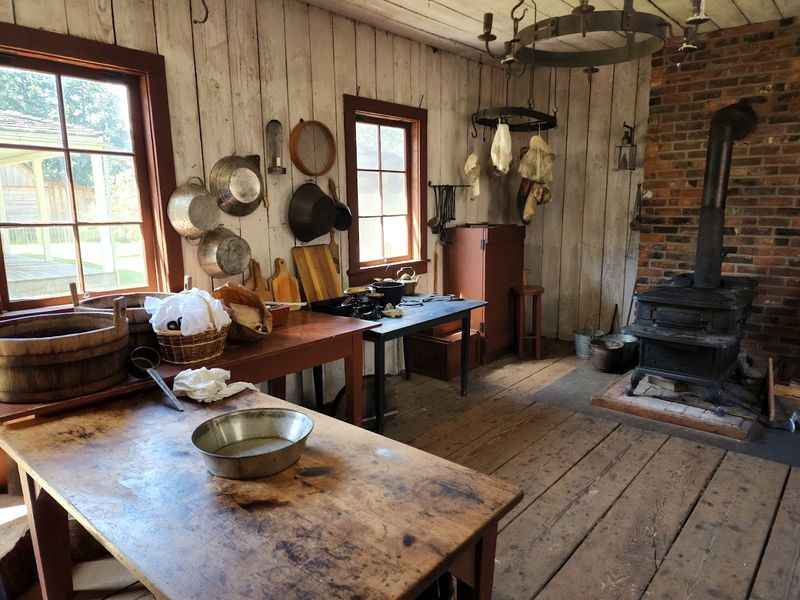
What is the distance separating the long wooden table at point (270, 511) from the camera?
91 cm

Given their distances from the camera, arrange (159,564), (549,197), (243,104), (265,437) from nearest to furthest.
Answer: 1. (159,564)
2. (265,437)
3. (243,104)
4. (549,197)

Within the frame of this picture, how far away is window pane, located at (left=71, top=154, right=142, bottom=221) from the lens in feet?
7.74

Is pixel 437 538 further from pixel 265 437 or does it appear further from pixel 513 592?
pixel 513 592

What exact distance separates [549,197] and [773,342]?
6.54 ft

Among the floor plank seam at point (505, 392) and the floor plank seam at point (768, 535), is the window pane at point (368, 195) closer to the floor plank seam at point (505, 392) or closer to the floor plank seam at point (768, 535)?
the floor plank seam at point (505, 392)

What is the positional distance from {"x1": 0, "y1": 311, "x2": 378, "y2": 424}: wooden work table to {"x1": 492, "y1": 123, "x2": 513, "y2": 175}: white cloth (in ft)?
6.48

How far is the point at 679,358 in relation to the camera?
3236 mm

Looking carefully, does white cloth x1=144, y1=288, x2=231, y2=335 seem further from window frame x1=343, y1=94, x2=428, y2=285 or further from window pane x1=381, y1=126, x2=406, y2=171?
window pane x1=381, y1=126, x2=406, y2=171

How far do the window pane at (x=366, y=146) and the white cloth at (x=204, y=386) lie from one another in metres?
2.17

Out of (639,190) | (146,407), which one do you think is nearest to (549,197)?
(639,190)

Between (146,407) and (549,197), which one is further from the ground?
(549,197)

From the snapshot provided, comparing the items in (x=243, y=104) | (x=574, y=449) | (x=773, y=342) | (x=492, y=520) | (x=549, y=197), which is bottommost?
(x=574, y=449)

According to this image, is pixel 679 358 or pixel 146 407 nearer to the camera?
pixel 146 407

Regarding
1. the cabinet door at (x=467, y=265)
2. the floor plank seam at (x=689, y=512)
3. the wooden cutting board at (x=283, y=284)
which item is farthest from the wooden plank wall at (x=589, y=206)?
the wooden cutting board at (x=283, y=284)
